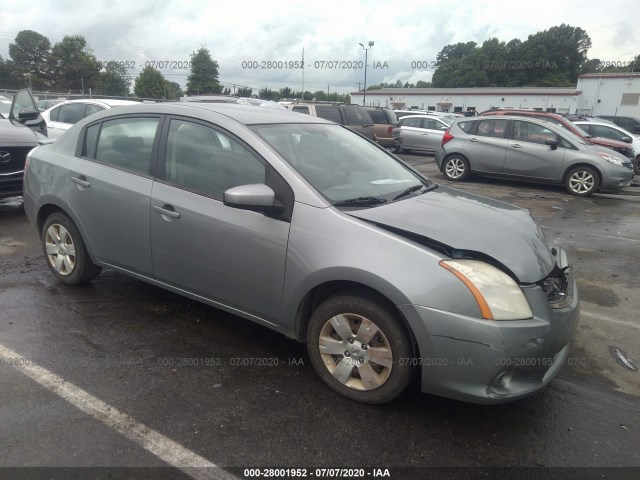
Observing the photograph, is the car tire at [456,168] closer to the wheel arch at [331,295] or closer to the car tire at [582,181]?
the car tire at [582,181]

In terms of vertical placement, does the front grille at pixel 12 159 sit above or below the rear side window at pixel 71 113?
below

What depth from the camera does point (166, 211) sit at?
332 centimetres

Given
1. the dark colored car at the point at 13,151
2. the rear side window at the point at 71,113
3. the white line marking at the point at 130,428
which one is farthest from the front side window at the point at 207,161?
the rear side window at the point at 71,113

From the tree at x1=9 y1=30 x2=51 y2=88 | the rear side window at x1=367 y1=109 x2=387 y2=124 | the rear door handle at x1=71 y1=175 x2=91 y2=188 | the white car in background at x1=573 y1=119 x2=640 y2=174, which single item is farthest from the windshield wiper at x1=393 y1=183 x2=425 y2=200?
the tree at x1=9 y1=30 x2=51 y2=88

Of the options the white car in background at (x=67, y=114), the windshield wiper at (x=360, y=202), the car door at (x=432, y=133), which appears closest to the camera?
the windshield wiper at (x=360, y=202)

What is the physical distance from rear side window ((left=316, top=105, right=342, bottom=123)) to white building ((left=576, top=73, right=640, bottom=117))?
36.4 meters

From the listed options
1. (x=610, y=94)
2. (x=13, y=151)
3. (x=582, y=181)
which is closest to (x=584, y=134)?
(x=582, y=181)

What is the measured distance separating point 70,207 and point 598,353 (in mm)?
4354

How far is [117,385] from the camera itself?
2.87 meters

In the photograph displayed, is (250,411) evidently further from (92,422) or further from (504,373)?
(504,373)

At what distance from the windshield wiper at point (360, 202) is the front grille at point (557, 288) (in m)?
1.08

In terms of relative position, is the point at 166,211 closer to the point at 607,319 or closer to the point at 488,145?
the point at 607,319

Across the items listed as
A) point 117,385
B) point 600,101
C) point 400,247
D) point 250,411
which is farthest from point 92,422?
point 600,101

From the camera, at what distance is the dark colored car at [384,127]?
17.1 metres
